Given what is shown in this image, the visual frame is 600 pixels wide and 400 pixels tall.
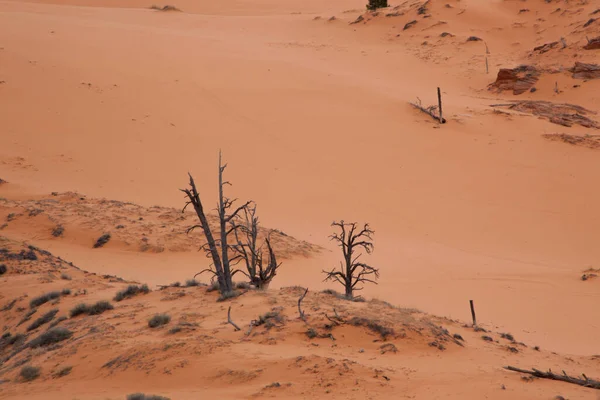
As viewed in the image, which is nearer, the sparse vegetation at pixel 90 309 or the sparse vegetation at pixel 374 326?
the sparse vegetation at pixel 374 326

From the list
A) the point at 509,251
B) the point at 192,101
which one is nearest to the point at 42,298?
the point at 509,251

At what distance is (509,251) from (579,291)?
3.23m

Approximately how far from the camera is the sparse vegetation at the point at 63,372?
22.1 ft

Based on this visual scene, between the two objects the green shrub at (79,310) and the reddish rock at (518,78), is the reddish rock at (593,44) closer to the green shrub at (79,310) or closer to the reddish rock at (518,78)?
the reddish rock at (518,78)

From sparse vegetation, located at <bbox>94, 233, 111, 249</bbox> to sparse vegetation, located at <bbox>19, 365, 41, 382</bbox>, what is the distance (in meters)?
7.27

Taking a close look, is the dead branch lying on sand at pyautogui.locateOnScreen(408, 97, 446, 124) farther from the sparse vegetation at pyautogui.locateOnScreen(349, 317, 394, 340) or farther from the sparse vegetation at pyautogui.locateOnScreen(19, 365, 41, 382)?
the sparse vegetation at pyautogui.locateOnScreen(19, 365, 41, 382)

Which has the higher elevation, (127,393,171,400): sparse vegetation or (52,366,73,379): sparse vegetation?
(127,393,171,400): sparse vegetation

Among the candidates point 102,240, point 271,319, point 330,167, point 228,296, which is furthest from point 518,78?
point 271,319

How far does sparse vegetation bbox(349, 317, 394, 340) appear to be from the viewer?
283 inches

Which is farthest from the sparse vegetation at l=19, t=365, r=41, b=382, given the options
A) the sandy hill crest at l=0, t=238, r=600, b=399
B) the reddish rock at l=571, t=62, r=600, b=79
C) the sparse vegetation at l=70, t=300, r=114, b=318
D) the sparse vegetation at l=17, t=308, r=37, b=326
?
the reddish rock at l=571, t=62, r=600, b=79

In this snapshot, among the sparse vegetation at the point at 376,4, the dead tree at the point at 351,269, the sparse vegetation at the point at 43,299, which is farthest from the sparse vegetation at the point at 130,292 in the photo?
the sparse vegetation at the point at 376,4

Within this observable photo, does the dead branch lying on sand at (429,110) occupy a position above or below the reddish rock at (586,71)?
below

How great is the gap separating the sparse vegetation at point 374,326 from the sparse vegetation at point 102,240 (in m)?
8.57

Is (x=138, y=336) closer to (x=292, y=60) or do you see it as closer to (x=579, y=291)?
(x=579, y=291)
